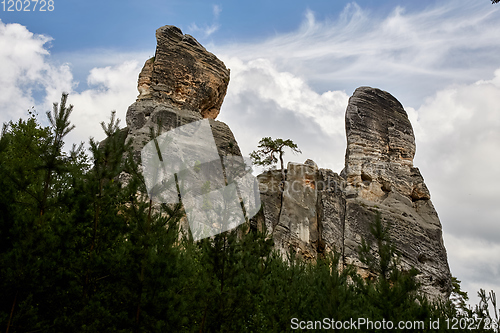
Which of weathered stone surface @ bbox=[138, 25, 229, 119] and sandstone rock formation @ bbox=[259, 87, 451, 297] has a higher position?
weathered stone surface @ bbox=[138, 25, 229, 119]

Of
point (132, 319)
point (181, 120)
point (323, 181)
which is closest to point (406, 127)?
point (323, 181)

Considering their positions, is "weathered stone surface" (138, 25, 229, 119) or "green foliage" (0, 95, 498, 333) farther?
"weathered stone surface" (138, 25, 229, 119)

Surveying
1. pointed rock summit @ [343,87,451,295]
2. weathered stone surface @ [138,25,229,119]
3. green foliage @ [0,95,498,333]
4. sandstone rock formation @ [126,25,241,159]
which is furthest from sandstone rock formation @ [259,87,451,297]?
green foliage @ [0,95,498,333]

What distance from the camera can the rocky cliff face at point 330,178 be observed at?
28922mm

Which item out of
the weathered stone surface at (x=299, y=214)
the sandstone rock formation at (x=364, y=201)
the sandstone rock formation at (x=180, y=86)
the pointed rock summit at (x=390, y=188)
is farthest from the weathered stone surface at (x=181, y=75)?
the pointed rock summit at (x=390, y=188)

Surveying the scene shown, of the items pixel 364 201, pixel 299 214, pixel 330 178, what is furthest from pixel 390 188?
pixel 299 214

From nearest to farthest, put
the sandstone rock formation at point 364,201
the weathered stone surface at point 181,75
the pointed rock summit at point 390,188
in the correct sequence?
1. the sandstone rock formation at point 364,201
2. the pointed rock summit at point 390,188
3. the weathered stone surface at point 181,75

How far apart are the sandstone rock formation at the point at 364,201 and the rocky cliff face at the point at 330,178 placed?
2.8 inches

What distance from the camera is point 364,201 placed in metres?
33.0

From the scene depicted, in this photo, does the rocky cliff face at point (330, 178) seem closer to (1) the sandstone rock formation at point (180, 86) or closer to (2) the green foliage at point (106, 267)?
(1) the sandstone rock formation at point (180, 86)

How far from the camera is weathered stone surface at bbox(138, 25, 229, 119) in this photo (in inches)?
1257

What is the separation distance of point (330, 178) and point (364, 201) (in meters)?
3.33

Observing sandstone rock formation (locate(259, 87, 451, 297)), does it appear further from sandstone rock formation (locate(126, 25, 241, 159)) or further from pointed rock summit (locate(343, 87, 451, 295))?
sandstone rock formation (locate(126, 25, 241, 159))

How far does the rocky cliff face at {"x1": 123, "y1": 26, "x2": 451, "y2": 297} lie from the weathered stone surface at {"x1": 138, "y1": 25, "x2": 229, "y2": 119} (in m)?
0.08
